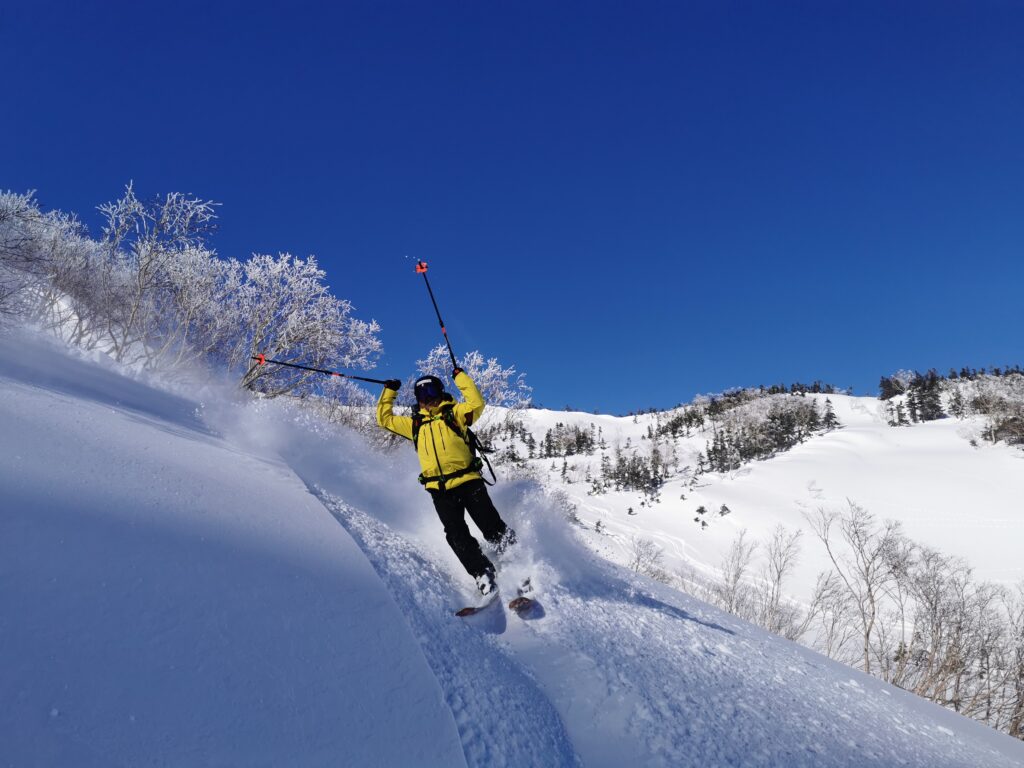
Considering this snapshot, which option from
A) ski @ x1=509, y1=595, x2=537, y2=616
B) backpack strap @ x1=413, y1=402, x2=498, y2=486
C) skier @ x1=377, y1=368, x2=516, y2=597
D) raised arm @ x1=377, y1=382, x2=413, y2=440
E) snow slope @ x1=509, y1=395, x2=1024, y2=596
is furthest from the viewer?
snow slope @ x1=509, y1=395, x2=1024, y2=596

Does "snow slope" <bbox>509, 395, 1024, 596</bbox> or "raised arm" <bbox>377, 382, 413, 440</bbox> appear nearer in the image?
"raised arm" <bbox>377, 382, 413, 440</bbox>

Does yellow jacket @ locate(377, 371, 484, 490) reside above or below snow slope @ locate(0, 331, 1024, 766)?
above

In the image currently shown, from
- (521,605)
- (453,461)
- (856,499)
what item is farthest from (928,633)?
(856,499)

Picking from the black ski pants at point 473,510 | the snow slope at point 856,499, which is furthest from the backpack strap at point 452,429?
the snow slope at point 856,499

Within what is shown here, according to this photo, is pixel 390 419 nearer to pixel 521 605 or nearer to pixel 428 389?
pixel 428 389

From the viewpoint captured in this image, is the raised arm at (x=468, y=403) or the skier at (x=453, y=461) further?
the raised arm at (x=468, y=403)

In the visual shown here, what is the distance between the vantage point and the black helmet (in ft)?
20.2

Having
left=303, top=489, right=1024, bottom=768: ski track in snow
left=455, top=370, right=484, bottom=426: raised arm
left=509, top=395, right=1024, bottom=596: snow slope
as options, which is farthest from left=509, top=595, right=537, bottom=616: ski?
left=509, top=395, right=1024, bottom=596: snow slope

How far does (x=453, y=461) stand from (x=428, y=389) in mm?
926

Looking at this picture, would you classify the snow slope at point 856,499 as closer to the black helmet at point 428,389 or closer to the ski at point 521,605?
the black helmet at point 428,389

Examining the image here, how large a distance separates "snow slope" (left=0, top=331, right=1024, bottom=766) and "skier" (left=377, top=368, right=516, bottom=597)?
1.56 ft

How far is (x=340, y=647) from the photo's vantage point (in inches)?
113

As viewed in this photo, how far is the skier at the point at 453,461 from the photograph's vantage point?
227 inches

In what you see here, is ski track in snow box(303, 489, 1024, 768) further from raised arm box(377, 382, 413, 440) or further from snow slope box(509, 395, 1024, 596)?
snow slope box(509, 395, 1024, 596)
